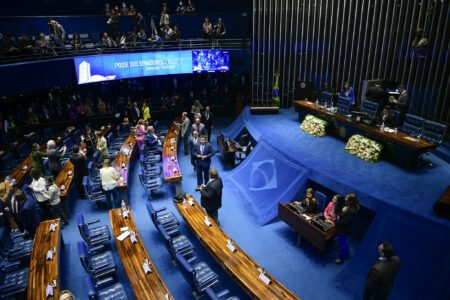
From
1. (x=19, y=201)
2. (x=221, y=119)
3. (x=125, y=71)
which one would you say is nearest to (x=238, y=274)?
(x=19, y=201)

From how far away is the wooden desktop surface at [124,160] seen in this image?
9438mm

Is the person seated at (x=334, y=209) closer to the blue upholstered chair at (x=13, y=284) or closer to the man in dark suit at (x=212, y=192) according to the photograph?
the man in dark suit at (x=212, y=192)

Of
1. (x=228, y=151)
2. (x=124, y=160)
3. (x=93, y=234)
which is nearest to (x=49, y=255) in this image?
(x=93, y=234)

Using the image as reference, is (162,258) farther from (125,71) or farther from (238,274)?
(125,71)

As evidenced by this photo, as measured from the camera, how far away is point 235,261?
6402 millimetres

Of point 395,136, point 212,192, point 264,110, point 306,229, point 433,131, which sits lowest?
point 306,229

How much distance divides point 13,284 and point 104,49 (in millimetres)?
11745

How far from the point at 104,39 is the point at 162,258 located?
38.2 feet

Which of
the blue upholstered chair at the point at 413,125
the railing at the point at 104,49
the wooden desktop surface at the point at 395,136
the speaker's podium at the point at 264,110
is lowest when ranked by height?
the speaker's podium at the point at 264,110

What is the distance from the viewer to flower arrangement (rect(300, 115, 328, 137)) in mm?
12086

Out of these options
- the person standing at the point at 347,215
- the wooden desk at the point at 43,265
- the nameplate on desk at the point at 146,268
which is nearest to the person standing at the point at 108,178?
the wooden desk at the point at 43,265

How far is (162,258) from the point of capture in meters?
7.82

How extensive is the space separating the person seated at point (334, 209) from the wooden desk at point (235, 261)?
237 centimetres

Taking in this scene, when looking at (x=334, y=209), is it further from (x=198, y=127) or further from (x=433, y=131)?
(x=198, y=127)
